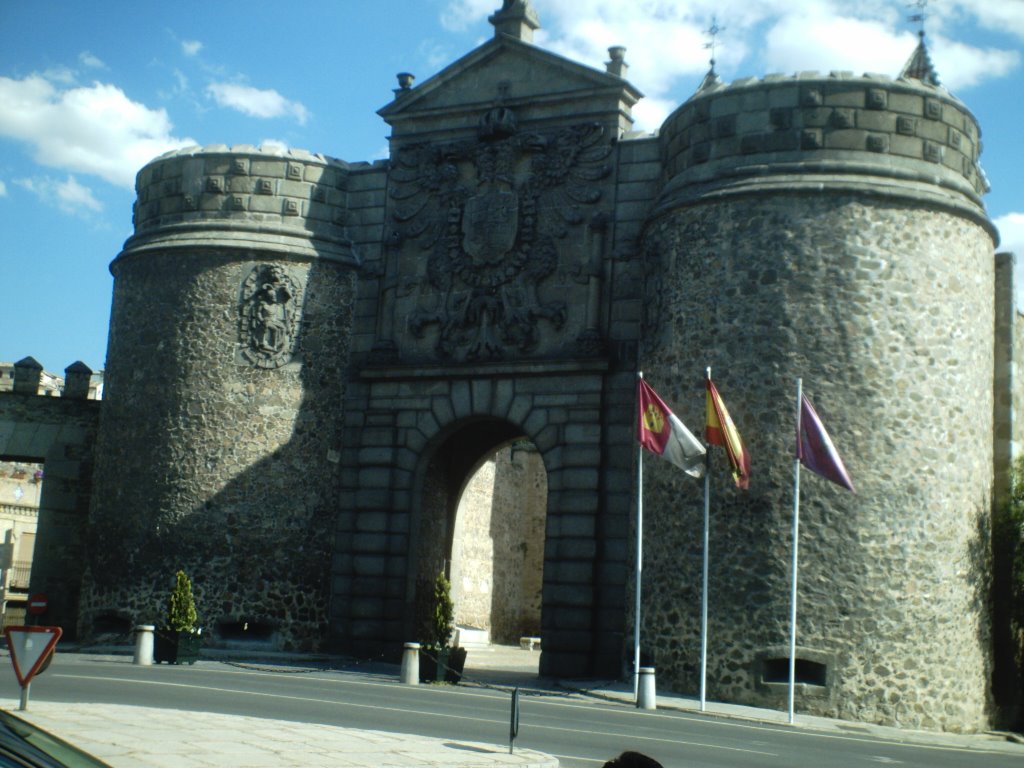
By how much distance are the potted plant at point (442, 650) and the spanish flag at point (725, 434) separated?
4.95 meters

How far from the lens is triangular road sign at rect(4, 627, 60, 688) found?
1099 cm

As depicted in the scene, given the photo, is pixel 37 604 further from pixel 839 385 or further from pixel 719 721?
pixel 839 385

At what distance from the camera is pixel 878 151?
802 inches

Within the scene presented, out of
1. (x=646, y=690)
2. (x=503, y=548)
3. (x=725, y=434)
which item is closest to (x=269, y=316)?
(x=725, y=434)

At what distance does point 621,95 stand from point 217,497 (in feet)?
33.6

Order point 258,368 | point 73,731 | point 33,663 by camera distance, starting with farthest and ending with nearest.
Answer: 1. point 258,368
2. point 33,663
3. point 73,731

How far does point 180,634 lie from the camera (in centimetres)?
2103

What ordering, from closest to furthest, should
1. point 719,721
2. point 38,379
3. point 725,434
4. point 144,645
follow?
point 719,721 → point 725,434 → point 144,645 → point 38,379

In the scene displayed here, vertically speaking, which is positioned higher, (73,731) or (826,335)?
(826,335)

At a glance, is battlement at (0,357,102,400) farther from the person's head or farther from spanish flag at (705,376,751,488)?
the person's head

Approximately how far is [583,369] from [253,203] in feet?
24.5

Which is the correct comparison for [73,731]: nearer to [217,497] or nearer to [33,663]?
[33,663]

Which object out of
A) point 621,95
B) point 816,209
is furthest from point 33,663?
point 621,95

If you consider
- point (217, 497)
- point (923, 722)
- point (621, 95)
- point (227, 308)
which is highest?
point (621, 95)
